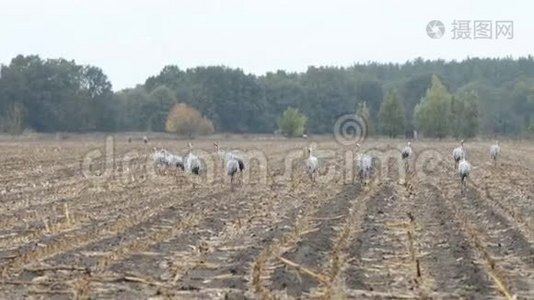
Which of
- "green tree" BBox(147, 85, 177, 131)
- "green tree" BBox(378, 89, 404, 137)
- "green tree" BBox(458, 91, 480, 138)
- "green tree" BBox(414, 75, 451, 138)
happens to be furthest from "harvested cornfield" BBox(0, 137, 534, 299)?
"green tree" BBox(147, 85, 177, 131)

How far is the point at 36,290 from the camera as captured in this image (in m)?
11.1

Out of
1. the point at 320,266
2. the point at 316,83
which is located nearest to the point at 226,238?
the point at 320,266

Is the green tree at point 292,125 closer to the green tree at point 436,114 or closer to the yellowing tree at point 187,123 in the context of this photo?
the yellowing tree at point 187,123

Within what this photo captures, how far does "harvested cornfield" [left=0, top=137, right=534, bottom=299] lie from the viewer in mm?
11484

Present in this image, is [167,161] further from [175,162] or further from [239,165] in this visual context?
[239,165]

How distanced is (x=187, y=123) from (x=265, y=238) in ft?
280

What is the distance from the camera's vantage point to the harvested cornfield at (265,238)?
11.5 metres

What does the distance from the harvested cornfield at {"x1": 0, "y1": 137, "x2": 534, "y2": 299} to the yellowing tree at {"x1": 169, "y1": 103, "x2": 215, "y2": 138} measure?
70.2 meters

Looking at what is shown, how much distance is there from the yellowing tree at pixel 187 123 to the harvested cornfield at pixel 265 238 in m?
70.2

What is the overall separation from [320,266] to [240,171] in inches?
765

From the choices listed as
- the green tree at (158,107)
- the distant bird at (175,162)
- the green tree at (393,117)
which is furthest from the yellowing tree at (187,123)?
the distant bird at (175,162)

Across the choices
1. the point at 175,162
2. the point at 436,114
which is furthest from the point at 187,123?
the point at 175,162

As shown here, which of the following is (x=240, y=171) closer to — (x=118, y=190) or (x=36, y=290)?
(x=118, y=190)

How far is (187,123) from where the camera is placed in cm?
10075
